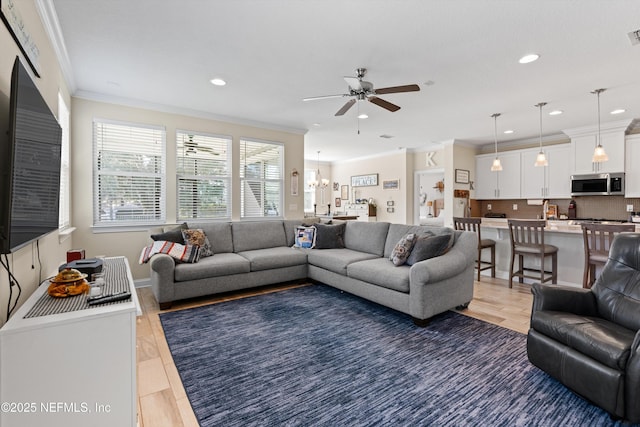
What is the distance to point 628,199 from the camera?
5500 millimetres

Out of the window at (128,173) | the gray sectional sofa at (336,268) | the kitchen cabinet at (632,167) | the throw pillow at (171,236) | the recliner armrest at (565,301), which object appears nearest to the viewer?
the recliner armrest at (565,301)

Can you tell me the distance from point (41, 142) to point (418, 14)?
8.39 ft

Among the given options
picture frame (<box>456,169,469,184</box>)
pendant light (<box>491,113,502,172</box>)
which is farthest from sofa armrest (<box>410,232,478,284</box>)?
picture frame (<box>456,169,469,184</box>)

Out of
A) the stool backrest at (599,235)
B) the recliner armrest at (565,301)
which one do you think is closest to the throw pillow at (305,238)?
the recliner armrest at (565,301)

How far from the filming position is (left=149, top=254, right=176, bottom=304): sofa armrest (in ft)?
11.1

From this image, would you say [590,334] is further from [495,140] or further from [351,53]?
[495,140]

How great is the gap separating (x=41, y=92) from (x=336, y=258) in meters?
3.22

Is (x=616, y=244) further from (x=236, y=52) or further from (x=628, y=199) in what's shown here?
(x=628, y=199)

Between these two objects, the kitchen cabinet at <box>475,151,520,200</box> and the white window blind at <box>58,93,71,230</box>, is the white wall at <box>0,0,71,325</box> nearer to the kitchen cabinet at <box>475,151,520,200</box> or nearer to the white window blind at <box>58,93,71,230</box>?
Answer: the white window blind at <box>58,93,71,230</box>

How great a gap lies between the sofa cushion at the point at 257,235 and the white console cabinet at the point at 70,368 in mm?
3152

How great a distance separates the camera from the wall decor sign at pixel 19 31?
146 cm

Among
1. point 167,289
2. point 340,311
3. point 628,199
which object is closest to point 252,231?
point 167,289

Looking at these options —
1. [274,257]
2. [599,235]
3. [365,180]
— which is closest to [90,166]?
[274,257]

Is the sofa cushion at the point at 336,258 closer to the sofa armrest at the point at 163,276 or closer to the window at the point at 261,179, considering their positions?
the window at the point at 261,179
